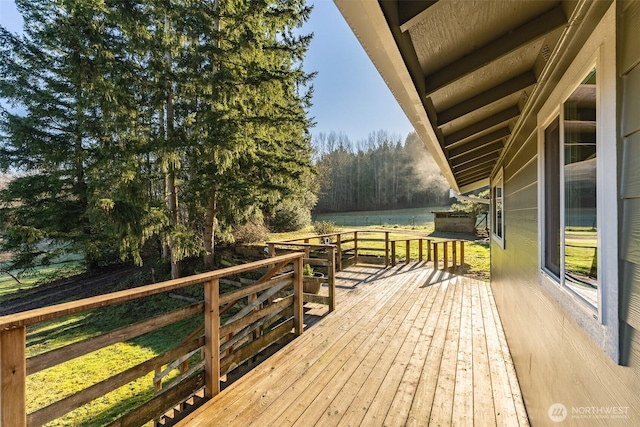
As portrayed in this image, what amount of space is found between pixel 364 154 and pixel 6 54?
3162 centimetres

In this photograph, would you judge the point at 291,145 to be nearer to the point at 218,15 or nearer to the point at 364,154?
the point at 218,15

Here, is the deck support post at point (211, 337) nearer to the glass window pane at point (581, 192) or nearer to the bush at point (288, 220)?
the glass window pane at point (581, 192)

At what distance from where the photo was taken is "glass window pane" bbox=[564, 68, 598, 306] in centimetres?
99

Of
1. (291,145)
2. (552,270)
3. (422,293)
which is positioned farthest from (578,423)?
(291,145)

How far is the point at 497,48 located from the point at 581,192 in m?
0.76

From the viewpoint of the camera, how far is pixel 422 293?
4852mm

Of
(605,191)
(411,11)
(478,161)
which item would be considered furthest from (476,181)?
(411,11)

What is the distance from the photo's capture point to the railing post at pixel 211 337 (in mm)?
2021

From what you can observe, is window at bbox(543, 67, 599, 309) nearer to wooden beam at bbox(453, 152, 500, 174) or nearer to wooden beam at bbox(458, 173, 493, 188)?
wooden beam at bbox(453, 152, 500, 174)

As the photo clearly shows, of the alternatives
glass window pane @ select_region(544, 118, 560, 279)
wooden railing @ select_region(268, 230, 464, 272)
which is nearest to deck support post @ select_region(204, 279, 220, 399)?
glass window pane @ select_region(544, 118, 560, 279)

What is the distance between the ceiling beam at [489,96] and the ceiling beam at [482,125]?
0.61 meters

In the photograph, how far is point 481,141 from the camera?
3.05 m

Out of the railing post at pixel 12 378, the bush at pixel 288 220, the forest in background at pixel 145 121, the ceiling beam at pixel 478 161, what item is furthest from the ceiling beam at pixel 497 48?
the bush at pixel 288 220

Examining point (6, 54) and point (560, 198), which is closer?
point (560, 198)
